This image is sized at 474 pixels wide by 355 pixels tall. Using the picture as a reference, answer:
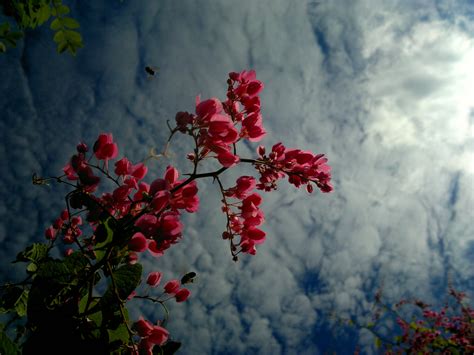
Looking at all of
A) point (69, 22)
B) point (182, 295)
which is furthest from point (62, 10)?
point (182, 295)

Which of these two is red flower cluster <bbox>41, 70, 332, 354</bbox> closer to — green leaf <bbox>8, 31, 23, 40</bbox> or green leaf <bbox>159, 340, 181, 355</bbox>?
green leaf <bbox>159, 340, 181, 355</bbox>

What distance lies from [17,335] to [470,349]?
7.65 meters

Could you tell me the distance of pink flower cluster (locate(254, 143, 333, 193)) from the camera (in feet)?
5.60

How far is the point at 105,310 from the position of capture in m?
1.20

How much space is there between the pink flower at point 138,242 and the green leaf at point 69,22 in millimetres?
1193

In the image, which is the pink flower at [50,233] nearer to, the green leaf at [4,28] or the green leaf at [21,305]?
the green leaf at [21,305]

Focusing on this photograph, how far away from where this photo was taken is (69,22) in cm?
158

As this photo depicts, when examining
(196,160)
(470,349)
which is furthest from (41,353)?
(470,349)

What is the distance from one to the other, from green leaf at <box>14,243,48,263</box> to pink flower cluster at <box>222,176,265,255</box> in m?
0.97

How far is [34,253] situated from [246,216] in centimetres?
109

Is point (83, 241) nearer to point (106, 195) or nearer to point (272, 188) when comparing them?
point (106, 195)

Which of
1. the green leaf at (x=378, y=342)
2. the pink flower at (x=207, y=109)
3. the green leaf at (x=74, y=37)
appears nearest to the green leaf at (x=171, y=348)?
the pink flower at (x=207, y=109)

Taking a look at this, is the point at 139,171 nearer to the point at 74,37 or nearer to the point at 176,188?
the point at 176,188

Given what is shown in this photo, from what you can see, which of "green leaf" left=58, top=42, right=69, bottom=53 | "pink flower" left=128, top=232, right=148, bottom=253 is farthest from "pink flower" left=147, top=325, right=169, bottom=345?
"green leaf" left=58, top=42, right=69, bottom=53
